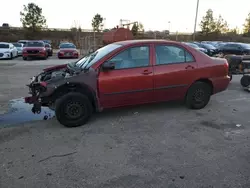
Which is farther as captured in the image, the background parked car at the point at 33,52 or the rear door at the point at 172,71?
the background parked car at the point at 33,52

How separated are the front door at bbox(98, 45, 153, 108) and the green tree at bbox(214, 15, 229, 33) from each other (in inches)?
2029

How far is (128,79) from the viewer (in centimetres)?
478

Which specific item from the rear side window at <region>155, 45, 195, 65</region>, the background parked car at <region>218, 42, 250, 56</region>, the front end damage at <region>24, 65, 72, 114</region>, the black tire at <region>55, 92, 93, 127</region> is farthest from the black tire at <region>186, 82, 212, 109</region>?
the background parked car at <region>218, 42, 250, 56</region>

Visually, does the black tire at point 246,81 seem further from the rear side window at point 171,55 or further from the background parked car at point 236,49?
the background parked car at point 236,49

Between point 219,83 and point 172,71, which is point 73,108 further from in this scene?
point 219,83

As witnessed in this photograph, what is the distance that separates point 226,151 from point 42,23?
52011mm

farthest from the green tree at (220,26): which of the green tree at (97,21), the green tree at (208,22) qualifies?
the green tree at (97,21)

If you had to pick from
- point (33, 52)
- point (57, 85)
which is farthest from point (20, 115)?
point (33, 52)

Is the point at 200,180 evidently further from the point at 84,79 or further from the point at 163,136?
the point at 84,79

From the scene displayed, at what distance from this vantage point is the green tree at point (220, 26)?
51094 mm

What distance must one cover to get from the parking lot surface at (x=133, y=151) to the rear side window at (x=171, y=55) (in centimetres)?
122

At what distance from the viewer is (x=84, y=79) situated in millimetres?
4504

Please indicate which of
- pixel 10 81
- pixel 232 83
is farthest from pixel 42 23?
pixel 232 83

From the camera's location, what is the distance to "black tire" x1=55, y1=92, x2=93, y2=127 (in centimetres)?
442
